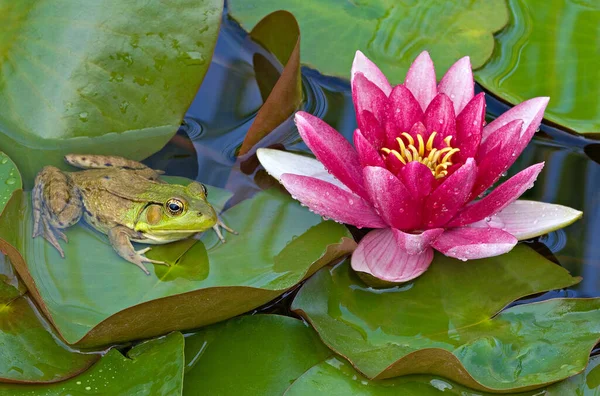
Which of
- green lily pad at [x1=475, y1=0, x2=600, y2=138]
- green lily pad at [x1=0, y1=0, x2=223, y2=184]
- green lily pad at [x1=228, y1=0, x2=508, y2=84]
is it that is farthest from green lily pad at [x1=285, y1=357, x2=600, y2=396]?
green lily pad at [x1=228, y1=0, x2=508, y2=84]

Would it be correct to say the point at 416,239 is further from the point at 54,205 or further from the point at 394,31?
the point at 54,205

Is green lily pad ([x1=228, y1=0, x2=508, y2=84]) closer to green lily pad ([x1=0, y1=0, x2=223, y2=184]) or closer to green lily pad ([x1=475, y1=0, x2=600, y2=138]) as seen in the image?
green lily pad ([x1=475, y1=0, x2=600, y2=138])

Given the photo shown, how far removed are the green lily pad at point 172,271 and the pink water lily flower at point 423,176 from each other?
0.18 meters

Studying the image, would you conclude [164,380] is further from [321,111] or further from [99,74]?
[321,111]

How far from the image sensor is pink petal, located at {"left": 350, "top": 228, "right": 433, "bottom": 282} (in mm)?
2285

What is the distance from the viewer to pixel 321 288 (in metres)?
2.34

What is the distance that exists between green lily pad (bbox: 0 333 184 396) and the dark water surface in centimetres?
86

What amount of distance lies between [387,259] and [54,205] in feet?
4.59

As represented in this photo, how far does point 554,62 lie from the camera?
115 inches

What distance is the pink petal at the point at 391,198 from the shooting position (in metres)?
2.06

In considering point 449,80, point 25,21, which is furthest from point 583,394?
point 25,21

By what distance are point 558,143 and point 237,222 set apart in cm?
170

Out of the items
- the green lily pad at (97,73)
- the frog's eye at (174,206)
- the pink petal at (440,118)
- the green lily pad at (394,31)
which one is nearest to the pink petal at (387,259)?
the pink petal at (440,118)

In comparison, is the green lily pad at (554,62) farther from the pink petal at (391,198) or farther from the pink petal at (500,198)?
the pink petal at (391,198)
